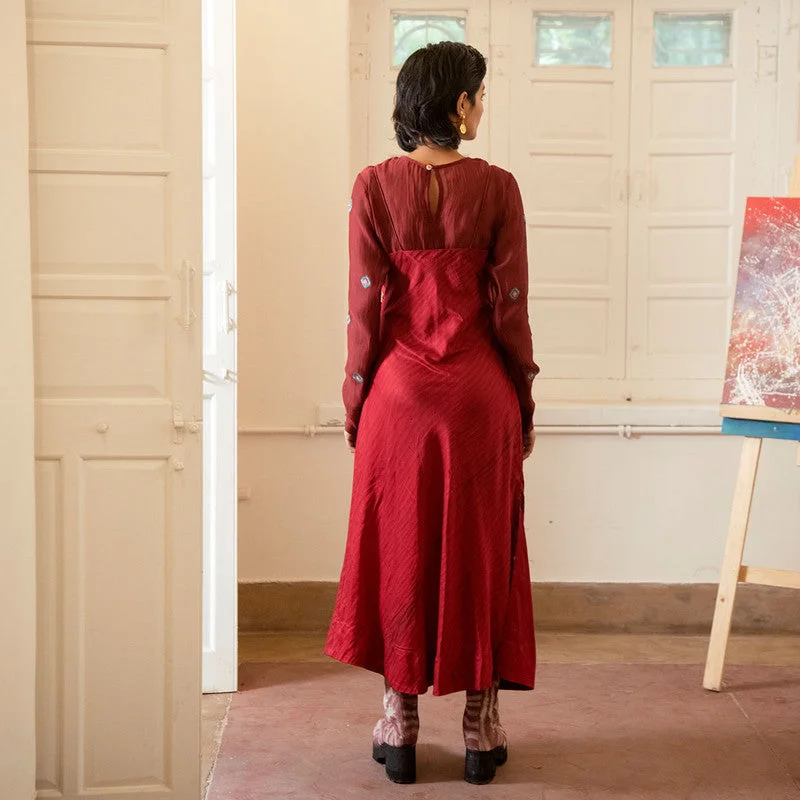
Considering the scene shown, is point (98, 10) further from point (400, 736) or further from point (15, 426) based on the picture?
point (400, 736)

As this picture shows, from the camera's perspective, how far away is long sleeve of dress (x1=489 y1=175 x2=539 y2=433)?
7.80 feet

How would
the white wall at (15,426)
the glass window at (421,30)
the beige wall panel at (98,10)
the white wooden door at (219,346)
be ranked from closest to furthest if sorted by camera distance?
the white wall at (15,426) < the beige wall panel at (98,10) < the white wooden door at (219,346) < the glass window at (421,30)

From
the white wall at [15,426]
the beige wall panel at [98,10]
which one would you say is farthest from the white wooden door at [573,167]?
the white wall at [15,426]

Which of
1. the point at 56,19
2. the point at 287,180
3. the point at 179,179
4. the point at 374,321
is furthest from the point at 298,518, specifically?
the point at 56,19

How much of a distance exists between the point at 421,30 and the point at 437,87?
5.60ft

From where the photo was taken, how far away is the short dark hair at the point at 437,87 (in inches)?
92.1

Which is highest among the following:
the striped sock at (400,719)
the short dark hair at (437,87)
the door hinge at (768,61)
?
the door hinge at (768,61)

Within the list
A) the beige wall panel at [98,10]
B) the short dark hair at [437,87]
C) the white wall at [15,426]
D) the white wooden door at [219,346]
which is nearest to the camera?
the white wall at [15,426]

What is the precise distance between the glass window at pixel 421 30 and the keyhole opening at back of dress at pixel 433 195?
1.72 m

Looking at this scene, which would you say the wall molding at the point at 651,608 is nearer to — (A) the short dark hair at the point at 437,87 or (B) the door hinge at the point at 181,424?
(B) the door hinge at the point at 181,424

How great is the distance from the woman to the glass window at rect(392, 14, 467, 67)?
161cm

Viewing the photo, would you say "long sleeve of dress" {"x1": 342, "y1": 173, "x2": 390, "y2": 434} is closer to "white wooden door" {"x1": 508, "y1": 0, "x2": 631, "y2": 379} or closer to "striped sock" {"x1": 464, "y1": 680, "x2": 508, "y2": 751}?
"striped sock" {"x1": 464, "y1": 680, "x2": 508, "y2": 751}

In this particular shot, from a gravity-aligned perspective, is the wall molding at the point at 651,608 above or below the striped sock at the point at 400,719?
below

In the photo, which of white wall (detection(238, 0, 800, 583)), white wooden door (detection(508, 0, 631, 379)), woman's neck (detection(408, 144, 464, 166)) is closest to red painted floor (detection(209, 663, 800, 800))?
white wall (detection(238, 0, 800, 583))
